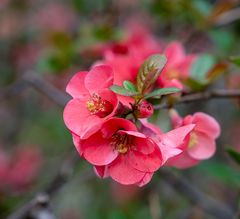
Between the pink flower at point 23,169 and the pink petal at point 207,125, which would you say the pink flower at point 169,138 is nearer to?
the pink petal at point 207,125

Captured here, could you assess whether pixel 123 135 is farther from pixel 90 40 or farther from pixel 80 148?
pixel 90 40

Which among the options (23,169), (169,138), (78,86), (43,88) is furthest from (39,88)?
(169,138)

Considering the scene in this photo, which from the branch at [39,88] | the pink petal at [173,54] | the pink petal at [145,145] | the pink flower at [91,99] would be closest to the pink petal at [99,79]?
the pink flower at [91,99]

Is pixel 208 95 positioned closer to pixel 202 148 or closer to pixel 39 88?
pixel 202 148

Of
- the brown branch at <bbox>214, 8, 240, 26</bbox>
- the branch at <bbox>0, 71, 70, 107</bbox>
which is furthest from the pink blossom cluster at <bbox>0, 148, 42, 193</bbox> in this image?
the brown branch at <bbox>214, 8, 240, 26</bbox>

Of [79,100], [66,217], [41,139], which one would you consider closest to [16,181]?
[66,217]

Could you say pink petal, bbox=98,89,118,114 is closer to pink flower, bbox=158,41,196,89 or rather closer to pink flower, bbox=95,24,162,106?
pink flower, bbox=95,24,162,106

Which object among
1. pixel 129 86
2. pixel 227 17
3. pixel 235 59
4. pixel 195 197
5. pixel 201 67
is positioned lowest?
pixel 195 197

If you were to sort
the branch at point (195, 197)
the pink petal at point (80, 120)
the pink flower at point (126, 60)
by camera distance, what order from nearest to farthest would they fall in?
the pink petal at point (80, 120) < the pink flower at point (126, 60) < the branch at point (195, 197)
